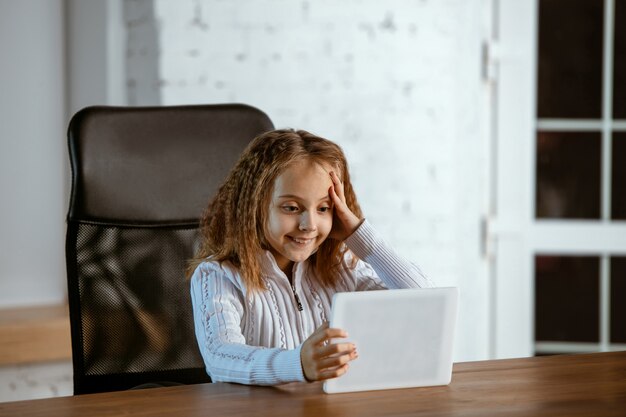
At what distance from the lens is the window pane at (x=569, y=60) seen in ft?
10.3

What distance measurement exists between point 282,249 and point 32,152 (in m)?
1.52

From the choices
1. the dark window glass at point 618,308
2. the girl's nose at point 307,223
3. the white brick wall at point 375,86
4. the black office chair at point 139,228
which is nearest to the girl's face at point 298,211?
the girl's nose at point 307,223

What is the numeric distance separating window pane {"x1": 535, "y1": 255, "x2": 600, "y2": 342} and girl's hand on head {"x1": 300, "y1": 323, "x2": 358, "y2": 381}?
2.07 m

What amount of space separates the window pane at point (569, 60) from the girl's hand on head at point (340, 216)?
1702mm

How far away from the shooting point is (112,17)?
108 inches

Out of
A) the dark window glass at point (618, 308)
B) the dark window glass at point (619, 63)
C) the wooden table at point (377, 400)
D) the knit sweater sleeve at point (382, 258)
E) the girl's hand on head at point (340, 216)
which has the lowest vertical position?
the dark window glass at point (618, 308)

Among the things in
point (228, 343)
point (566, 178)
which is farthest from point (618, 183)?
point (228, 343)

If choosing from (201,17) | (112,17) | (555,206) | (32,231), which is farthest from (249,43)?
(555,206)

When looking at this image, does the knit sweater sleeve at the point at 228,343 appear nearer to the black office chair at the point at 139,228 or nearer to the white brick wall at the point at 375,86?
the black office chair at the point at 139,228

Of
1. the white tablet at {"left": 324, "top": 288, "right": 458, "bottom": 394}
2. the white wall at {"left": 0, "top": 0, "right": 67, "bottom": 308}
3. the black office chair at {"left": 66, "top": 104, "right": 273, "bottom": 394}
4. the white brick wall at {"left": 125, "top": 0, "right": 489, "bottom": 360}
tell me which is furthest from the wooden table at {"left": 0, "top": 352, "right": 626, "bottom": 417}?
the white wall at {"left": 0, "top": 0, "right": 67, "bottom": 308}

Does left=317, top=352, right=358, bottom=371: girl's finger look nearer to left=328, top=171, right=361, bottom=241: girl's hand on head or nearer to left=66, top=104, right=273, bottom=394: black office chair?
left=328, top=171, right=361, bottom=241: girl's hand on head

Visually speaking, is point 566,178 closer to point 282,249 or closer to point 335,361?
point 282,249

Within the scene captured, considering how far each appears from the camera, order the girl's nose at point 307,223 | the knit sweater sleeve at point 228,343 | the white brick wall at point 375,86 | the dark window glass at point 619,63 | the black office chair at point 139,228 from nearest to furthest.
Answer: the knit sweater sleeve at point 228,343, the girl's nose at point 307,223, the black office chair at point 139,228, the white brick wall at point 375,86, the dark window glass at point 619,63

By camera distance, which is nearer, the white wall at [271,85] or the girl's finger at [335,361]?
the girl's finger at [335,361]
